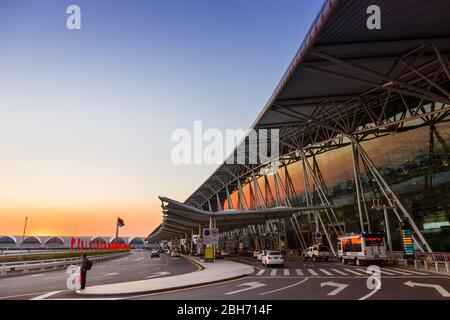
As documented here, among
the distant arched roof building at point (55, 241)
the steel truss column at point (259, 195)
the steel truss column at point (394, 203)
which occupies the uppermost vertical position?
the steel truss column at point (259, 195)

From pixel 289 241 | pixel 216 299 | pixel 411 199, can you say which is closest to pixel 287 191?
pixel 289 241

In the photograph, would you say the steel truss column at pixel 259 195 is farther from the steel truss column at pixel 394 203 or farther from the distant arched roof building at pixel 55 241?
the distant arched roof building at pixel 55 241

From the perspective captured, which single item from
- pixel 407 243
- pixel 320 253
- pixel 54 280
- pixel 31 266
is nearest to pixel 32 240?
pixel 31 266

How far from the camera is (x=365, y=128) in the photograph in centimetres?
3912

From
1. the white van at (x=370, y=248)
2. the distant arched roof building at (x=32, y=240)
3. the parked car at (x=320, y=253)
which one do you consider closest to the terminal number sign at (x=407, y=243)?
the white van at (x=370, y=248)

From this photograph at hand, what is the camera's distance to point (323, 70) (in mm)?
21219

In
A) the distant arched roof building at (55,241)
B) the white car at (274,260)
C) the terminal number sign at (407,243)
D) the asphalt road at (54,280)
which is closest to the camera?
the asphalt road at (54,280)

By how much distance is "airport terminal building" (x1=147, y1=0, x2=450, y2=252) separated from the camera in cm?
1842

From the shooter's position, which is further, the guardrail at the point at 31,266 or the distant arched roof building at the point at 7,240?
the distant arched roof building at the point at 7,240

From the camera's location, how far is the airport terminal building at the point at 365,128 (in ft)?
60.4

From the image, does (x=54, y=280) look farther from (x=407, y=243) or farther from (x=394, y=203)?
(x=394, y=203)

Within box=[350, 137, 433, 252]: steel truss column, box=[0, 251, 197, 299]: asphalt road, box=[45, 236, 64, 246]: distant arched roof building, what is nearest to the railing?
box=[350, 137, 433, 252]: steel truss column
